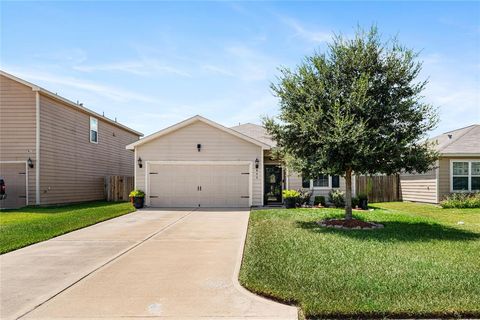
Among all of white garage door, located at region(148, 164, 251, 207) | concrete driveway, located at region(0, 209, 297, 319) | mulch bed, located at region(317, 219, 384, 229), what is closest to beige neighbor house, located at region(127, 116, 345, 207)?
white garage door, located at region(148, 164, 251, 207)

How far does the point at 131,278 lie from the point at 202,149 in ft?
39.1

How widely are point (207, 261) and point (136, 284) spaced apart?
1.62 meters

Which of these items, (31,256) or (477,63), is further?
(477,63)

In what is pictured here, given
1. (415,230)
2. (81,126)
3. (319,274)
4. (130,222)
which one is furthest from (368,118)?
(81,126)

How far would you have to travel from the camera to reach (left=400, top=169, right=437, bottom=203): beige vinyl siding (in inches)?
728

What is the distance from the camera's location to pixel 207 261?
6586 mm

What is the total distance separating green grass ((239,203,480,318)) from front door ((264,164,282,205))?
812 cm

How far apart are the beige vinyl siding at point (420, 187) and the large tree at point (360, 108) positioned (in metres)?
9.33

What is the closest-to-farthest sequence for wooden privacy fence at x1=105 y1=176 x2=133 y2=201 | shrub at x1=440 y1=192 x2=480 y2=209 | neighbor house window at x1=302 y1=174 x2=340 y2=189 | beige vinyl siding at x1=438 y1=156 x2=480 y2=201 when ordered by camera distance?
1. shrub at x1=440 y1=192 x2=480 y2=209
2. neighbor house window at x1=302 y1=174 x2=340 y2=189
3. beige vinyl siding at x1=438 y1=156 x2=480 y2=201
4. wooden privacy fence at x1=105 y1=176 x2=133 y2=201

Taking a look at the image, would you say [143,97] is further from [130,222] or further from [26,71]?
[130,222]

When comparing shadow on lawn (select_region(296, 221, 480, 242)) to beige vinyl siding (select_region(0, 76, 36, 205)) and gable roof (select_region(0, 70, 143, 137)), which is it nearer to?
beige vinyl siding (select_region(0, 76, 36, 205))

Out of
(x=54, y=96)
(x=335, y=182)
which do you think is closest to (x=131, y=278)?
(x=335, y=182)

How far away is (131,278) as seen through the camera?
554 centimetres

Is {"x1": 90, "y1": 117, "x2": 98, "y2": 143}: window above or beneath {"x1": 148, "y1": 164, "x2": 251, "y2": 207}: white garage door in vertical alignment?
above
